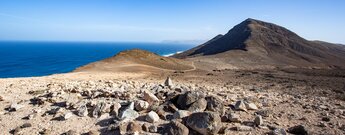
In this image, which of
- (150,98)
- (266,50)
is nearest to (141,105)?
(150,98)

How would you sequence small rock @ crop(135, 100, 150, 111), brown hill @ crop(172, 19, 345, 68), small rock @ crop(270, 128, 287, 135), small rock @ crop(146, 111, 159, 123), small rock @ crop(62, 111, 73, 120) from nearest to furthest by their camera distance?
small rock @ crop(270, 128, 287, 135)
small rock @ crop(146, 111, 159, 123)
small rock @ crop(62, 111, 73, 120)
small rock @ crop(135, 100, 150, 111)
brown hill @ crop(172, 19, 345, 68)

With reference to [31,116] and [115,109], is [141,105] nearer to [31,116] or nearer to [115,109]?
[115,109]

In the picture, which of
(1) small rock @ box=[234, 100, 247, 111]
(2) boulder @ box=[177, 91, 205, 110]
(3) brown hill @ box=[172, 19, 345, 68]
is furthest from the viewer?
(3) brown hill @ box=[172, 19, 345, 68]

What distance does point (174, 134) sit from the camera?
7.19m

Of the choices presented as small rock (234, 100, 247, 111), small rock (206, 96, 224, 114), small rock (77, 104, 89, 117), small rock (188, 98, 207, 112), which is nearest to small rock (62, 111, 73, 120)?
small rock (77, 104, 89, 117)

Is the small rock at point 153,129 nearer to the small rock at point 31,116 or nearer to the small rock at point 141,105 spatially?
the small rock at point 141,105

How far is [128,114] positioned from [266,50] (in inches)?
3370

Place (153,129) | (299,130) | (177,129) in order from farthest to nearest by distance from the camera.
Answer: (299,130)
(153,129)
(177,129)

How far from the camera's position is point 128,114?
8.69m

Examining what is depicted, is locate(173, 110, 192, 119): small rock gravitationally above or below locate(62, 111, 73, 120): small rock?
above

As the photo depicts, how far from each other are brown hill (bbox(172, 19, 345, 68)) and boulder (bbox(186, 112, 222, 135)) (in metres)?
56.2

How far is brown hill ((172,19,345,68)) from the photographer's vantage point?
71750 millimetres

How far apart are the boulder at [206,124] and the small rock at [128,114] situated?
201cm

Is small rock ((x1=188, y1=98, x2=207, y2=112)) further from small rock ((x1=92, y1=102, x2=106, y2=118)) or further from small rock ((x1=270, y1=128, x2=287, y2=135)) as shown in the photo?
small rock ((x1=92, y1=102, x2=106, y2=118))
